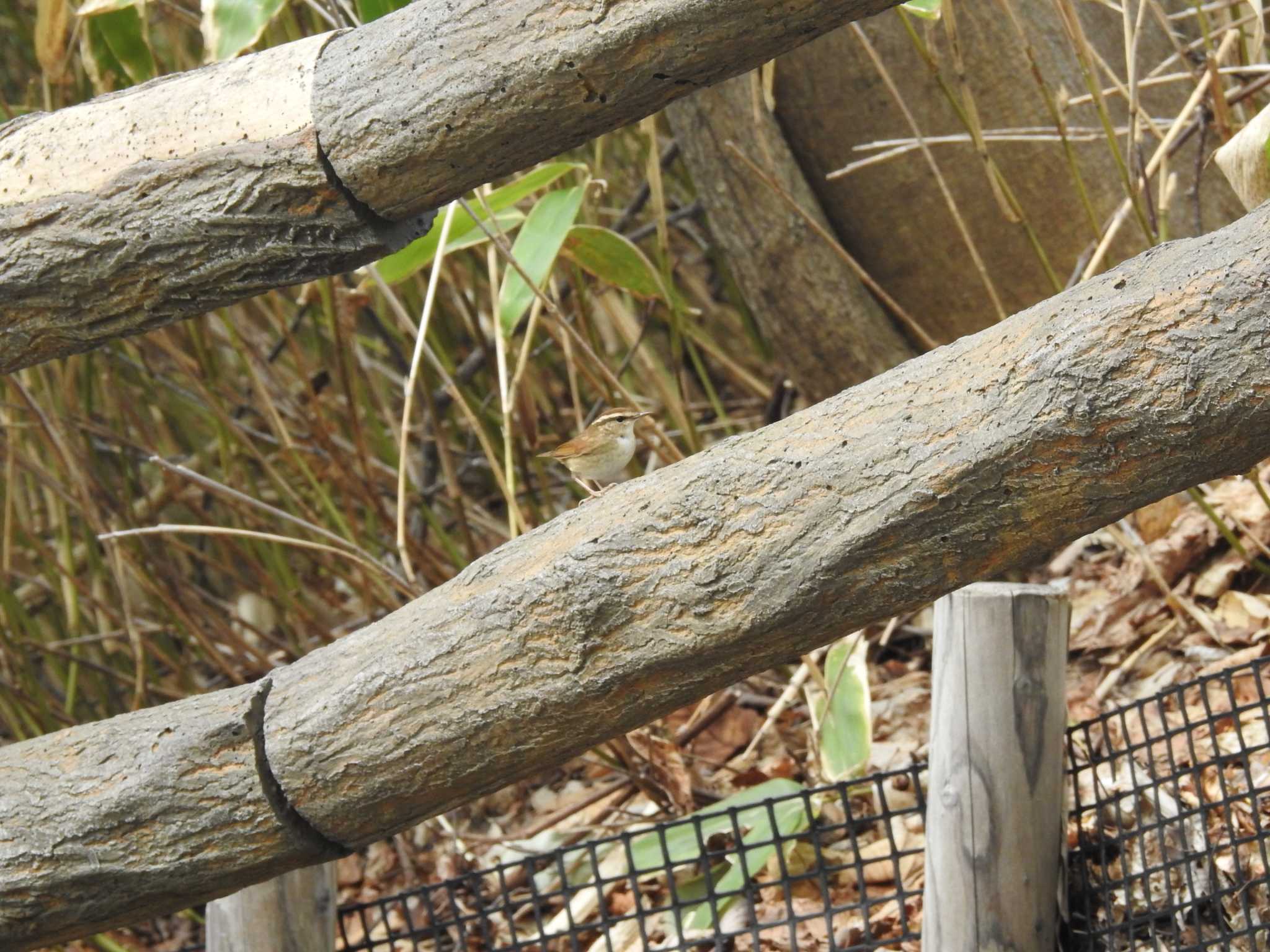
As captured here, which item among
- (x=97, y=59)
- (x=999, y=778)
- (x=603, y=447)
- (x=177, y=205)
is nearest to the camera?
(x=177, y=205)

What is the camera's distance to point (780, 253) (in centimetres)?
323

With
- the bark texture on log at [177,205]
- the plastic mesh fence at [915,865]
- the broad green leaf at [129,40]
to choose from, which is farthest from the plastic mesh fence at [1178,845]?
the broad green leaf at [129,40]

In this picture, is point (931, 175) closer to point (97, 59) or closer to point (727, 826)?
point (727, 826)

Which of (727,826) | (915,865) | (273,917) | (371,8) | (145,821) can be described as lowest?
(915,865)

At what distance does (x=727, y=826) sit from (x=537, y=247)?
1.13 metres

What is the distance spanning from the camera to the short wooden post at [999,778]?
1.87 metres

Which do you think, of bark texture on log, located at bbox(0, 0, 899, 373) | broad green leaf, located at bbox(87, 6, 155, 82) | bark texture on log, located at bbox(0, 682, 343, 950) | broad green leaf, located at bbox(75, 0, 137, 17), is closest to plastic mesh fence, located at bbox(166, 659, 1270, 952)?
bark texture on log, located at bbox(0, 682, 343, 950)

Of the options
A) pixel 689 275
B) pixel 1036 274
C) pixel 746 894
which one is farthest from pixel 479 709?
pixel 689 275

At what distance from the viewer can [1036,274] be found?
318 cm

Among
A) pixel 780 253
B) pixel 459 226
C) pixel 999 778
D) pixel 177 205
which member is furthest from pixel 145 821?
pixel 780 253

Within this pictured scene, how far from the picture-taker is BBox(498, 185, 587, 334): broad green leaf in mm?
2369

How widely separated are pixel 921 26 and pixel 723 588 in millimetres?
2430

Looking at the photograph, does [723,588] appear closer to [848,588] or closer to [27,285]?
[848,588]

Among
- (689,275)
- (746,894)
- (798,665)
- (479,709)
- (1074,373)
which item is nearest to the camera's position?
(1074,373)
